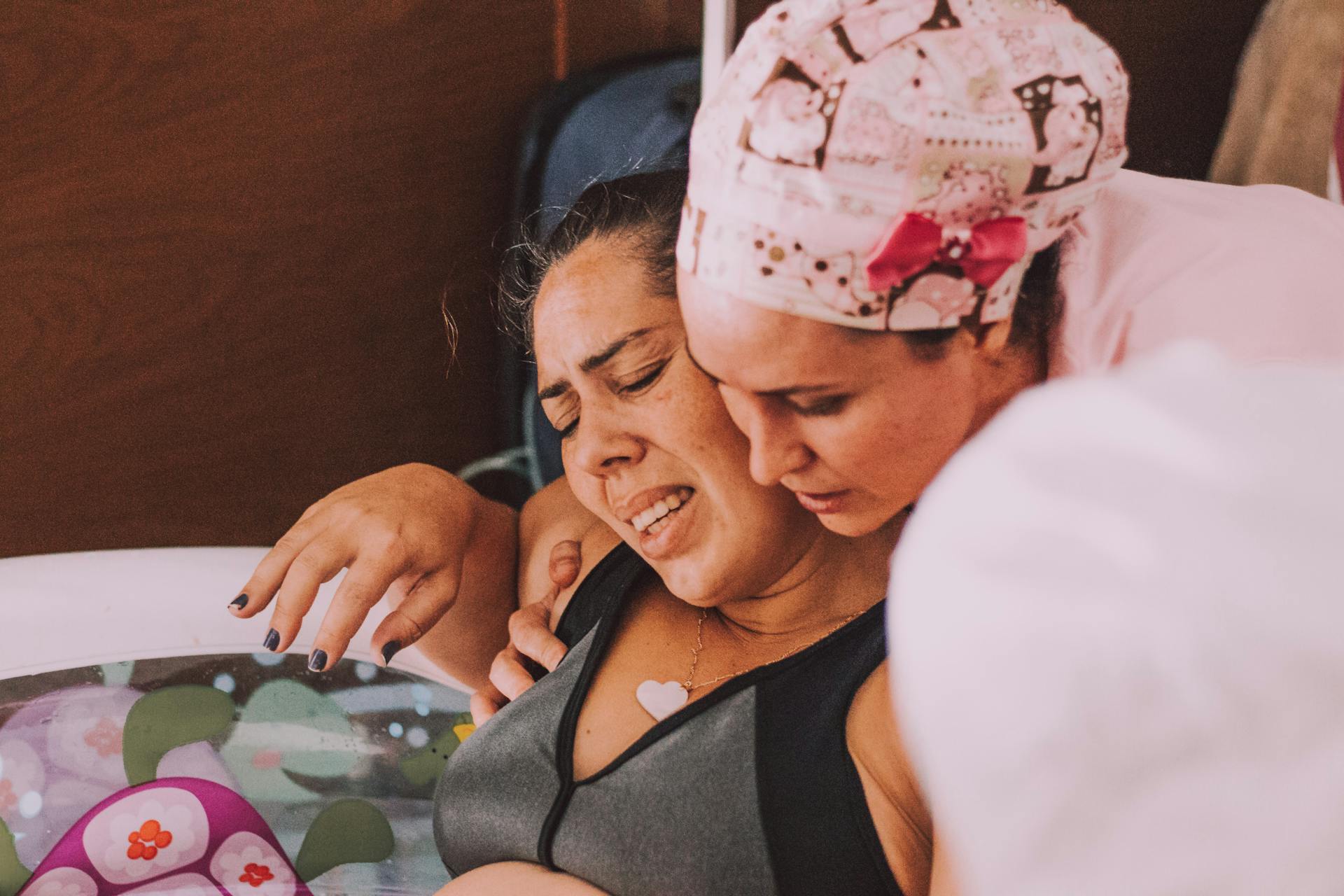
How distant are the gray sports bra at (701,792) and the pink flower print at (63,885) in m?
0.38

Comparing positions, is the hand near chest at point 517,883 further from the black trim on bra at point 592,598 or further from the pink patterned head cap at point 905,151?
the pink patterned head cap at point 905,151

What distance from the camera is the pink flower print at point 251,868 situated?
3.83 feet

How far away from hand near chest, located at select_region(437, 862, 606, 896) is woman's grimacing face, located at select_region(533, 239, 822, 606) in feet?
0.85

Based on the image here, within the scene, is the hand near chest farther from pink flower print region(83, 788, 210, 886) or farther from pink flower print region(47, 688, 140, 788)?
pink flower print region(47, 688, 140, 788)

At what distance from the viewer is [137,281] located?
1552 mm

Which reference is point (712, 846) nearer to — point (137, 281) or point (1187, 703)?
point (1187, 703)

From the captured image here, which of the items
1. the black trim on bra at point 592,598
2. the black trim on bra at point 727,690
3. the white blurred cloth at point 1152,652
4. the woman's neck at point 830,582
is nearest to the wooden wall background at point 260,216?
the black trim on bra at point 592,598

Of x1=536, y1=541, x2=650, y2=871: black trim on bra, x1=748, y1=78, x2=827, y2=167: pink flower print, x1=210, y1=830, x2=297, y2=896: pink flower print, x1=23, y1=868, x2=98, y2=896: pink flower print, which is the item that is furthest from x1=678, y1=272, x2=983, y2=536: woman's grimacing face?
x1=23, y1=868, x2=98, y2=896: pink flower print

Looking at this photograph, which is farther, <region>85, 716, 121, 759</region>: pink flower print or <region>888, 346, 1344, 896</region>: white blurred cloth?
<region>85, 716, 121, 759</region>: pink flower print

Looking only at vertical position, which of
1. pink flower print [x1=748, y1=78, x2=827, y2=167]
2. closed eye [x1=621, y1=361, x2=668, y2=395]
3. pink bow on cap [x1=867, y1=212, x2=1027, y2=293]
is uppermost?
pink flower print [x1=748, y1=78, x2=827, y2=167]

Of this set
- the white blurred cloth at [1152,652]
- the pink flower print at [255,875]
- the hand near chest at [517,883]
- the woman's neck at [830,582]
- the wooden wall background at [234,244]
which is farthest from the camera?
the wooden wall background at [234,244]

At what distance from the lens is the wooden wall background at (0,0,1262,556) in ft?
4.83

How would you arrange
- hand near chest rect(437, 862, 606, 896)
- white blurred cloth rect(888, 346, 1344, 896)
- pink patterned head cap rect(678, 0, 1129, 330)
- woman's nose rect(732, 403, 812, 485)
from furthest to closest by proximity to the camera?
hand near chest rect(437, 862, 606, 896) < woman's nose rect(732, 403, 812, 485) < pink patterned head cap rect(678, 0, 1129, 330) < white blurred cloth rect(888, 346, 1344, 896)

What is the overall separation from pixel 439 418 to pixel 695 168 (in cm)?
121
